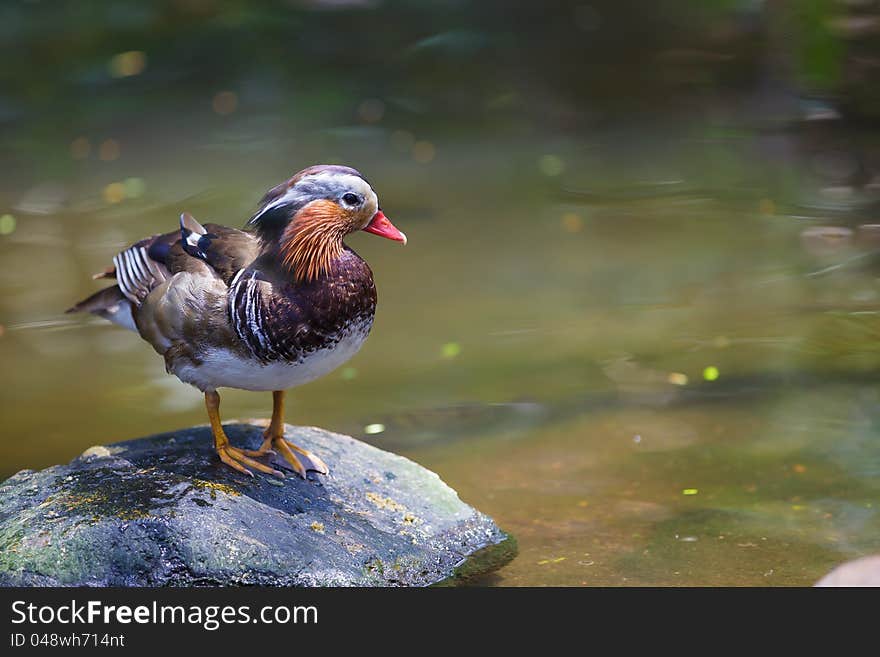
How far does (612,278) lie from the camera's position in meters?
8.05

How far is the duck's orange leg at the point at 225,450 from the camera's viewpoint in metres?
4.61

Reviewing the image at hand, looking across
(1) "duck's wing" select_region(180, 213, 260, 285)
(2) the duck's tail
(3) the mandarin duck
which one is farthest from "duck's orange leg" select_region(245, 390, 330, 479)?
(2) the duck's tail

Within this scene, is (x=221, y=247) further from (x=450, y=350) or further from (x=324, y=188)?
(x=450, y=350)

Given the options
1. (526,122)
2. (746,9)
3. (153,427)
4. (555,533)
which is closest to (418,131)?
(526,122)

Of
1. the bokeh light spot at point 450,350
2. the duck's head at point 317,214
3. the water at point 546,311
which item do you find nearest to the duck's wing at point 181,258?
the duck's head at point 317,214

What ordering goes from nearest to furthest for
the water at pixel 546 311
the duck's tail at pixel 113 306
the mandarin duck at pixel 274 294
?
the mandarin duck at pixel 274 294 → the duck's tail at pixel 113 306 → the water at pixel 546 311

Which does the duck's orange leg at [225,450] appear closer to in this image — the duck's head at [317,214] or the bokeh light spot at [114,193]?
the duck's head at [317,214]

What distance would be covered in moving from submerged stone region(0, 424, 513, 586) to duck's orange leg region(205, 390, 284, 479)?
0.04 meters

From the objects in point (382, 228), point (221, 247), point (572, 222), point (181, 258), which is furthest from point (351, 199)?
point (572, 222)

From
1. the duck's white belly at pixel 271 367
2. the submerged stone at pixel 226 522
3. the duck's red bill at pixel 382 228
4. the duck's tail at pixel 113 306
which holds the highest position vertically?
the duck's red bill at pixel 382 228

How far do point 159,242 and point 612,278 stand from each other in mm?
3947

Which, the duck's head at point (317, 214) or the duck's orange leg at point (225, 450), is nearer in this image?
the duck's head at point (317, 214)

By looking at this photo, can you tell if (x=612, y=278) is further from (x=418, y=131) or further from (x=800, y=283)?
(x=418, y=131)

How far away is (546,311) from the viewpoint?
763 centimetres
